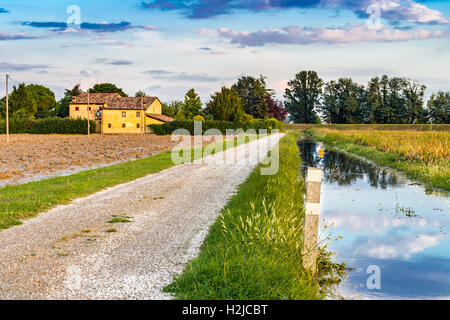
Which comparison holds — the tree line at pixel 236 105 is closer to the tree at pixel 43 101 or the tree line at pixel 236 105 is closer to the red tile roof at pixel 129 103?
the red tile roof at pixel 129 103

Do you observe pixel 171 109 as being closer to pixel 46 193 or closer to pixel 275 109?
pixel 275 109

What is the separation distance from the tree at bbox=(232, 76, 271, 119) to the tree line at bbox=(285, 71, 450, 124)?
11.5 meters

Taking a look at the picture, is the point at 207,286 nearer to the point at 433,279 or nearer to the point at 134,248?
the point at 134,248

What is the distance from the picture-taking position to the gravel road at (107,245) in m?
5.18

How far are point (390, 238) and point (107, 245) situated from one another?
5.78 metres

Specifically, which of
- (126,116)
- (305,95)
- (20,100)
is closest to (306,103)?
(305,95)

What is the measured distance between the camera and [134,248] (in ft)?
22.4

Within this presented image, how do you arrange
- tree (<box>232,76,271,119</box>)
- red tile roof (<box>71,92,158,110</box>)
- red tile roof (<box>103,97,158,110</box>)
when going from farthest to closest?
tree (<box>232,76,271,119</box>)
red tile roof (<box>71,92,158,110</box>)
red tile roof (<box>103,97,158,110</box>)

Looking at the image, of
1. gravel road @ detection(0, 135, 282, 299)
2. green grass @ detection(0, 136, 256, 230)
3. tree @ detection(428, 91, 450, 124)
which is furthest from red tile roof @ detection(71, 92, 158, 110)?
gravel road @ detection(0, 135, 282, 299)

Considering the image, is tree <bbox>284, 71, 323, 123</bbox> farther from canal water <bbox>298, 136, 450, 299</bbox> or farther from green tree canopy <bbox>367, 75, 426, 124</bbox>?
canal water <bbox>298, 136, 450, 299</bbox>

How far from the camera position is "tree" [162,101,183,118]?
99938 millimetres

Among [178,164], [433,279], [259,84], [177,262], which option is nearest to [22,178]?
[178,164]

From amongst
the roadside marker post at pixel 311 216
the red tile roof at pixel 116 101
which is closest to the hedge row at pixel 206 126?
the red tile roof at pixel 116 101

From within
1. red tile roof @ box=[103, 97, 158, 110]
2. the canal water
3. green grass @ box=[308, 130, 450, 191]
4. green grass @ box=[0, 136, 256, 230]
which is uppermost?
red tile roof @ box=[103, 97, 158, 110]
